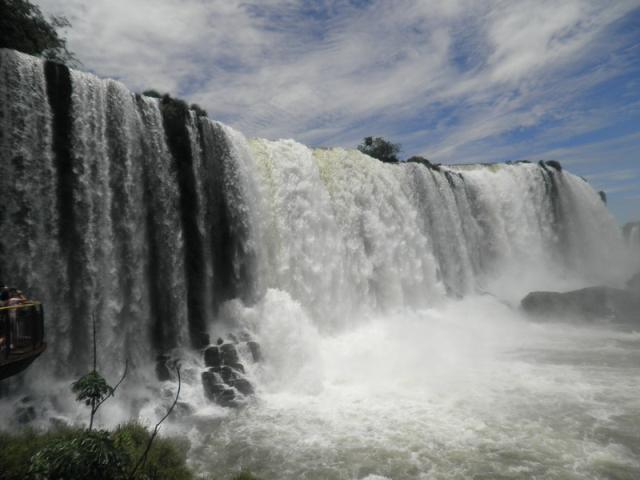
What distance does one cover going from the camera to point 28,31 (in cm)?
1416

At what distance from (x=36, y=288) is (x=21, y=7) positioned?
37.7 feet

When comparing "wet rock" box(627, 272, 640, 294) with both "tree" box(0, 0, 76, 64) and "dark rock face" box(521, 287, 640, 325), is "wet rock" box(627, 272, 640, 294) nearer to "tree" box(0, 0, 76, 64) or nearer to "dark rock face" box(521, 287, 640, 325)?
"dark rock face" box(521, 287, 640, 325)

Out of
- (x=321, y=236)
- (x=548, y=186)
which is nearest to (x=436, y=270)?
(x=321, y=236)

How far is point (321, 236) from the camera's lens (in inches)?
577

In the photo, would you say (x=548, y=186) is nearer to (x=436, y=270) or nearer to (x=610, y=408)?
(x=436, y=270)

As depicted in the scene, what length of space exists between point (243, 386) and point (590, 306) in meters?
16.0

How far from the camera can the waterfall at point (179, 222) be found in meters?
8.66

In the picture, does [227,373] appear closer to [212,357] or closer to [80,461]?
[212,357]

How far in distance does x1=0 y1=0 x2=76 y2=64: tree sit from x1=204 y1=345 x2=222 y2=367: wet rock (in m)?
11.2

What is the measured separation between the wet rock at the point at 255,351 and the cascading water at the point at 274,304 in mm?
261

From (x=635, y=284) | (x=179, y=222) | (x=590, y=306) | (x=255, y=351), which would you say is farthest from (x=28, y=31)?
(x=635, y=284)

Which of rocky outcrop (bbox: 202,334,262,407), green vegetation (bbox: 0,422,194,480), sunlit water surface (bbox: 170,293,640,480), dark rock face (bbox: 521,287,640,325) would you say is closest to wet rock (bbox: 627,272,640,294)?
dark rock face (bbox: 521,287,640,325)

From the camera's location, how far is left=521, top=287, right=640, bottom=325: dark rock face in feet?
58.1

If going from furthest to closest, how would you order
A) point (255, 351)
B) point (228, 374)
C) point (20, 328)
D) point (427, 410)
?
point (255, 351)
point (228, 374)
point (427, 410)
point (20, 328)
